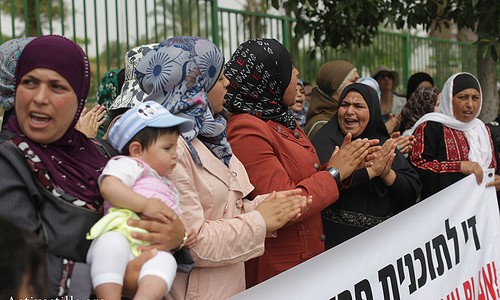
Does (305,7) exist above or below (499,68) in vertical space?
above

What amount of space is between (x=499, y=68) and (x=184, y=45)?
470 inches

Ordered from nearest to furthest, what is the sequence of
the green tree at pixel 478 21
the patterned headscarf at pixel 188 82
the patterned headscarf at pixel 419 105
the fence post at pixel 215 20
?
the patterned headscarf at pixel 188 82
the patterned headscarf at pixel 419 105
the green tree at pixel 478 21
the fence post at pixel 215 20

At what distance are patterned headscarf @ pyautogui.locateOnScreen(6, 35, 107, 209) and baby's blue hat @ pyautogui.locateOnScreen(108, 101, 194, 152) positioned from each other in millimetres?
148

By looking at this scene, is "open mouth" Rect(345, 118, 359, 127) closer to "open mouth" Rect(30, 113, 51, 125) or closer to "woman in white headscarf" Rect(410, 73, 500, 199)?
"woman in white headscarf" Rect(410, 73, 500, 199)

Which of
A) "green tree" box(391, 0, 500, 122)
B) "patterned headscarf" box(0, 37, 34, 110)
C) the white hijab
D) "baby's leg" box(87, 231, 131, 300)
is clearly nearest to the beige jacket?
"baby's leg" box(87, 231, 131, 300)

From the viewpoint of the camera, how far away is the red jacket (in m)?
3.30

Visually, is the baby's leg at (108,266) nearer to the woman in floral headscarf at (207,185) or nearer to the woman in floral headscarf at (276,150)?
the woman in floral headscarf at (207,185)

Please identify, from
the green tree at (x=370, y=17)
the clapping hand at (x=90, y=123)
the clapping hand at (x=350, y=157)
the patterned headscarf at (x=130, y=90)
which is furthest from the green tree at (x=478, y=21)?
the clapping hand at (x=90, y=123)

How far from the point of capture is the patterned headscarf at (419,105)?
6047 mm

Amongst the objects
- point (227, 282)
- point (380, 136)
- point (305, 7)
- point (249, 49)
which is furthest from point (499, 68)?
point (227, 282)

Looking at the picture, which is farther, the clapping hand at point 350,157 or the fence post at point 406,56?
the fence post at point 406,56

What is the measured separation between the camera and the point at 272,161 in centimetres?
335

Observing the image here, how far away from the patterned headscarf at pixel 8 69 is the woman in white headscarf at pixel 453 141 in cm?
270

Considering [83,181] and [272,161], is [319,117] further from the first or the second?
[83,181]
